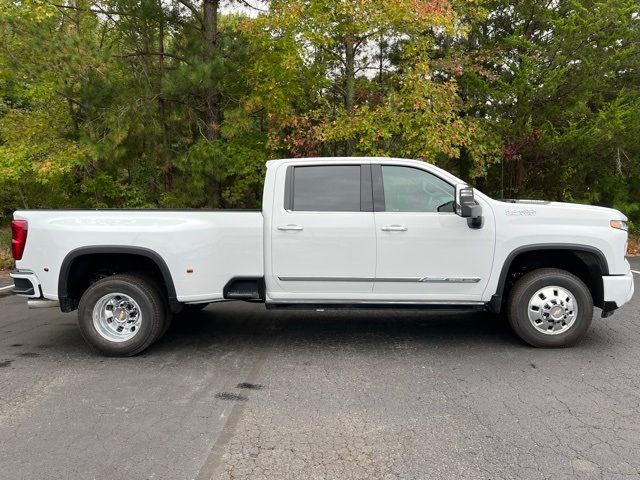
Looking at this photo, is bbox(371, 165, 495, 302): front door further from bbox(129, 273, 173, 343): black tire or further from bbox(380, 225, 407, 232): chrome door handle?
bbox(129, 273, 173, 343): black tire

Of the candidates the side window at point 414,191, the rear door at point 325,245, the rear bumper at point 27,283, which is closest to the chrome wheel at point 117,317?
the rear bumper at point 27,283

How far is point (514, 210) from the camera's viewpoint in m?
5.18

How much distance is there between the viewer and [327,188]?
5.36 meters

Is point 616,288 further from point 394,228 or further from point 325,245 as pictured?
point 325,245

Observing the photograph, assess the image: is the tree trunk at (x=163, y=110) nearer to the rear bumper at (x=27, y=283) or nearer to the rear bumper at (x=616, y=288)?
the rear bumper at (x=27, y=283)

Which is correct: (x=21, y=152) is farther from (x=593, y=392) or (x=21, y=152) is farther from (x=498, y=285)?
(x=593, y=392)

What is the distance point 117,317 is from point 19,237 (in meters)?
1.27

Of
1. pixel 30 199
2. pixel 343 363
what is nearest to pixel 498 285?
pixel 343 363

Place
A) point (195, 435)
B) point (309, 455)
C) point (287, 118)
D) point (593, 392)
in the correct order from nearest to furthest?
point (309, 455) < point (195, 435) < point (593, 392) < point (287, 118)

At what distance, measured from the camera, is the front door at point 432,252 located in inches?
202

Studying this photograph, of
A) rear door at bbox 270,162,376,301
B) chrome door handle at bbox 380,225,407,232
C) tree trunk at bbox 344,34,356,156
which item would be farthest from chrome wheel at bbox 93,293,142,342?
tree trunk at bbox 344,34,356,156

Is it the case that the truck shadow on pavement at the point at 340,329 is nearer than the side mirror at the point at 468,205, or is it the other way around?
the side mirror at the point at 468,205

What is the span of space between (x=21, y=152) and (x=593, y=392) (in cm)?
1242

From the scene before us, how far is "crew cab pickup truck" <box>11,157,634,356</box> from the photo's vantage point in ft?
16.8
